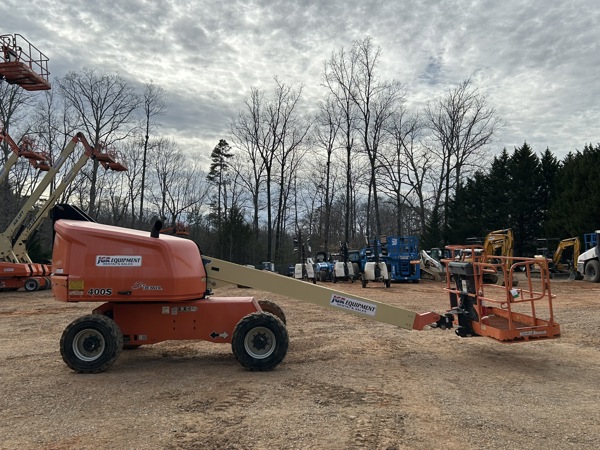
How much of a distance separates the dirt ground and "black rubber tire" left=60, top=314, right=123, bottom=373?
193mm

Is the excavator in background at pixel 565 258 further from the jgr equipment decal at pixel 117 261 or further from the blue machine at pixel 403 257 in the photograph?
the jgr equipment decal at pixel 117 261

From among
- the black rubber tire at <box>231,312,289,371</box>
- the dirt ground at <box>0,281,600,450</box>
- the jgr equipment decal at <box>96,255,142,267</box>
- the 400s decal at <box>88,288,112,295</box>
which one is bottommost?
the dirt ground at <box>0,281,600,450</box>

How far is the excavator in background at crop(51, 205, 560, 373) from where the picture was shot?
20.3ft

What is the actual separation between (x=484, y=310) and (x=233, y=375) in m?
4.34

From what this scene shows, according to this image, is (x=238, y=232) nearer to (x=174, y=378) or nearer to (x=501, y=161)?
(x=501, y=161)

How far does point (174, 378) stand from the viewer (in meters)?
6.14

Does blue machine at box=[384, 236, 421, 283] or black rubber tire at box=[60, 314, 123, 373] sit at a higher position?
blue machine at box=[384, 236, 421, 283]

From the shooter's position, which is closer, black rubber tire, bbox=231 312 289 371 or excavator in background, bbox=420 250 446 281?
black rubber tire, bbox=231 312 289 371

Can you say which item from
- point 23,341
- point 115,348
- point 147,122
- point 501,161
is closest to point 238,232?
point 147,122

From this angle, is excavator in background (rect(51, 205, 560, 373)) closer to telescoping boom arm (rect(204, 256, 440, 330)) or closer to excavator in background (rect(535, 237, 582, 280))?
telescoping boom arm (rect(204, 256, 440, 330))

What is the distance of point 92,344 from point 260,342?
2.31m

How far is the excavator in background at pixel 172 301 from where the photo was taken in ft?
20.3

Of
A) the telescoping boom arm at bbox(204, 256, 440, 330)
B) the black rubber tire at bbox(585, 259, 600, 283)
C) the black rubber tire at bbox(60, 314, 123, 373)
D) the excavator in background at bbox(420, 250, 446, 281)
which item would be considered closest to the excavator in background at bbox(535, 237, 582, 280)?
the black rubber tire at bbox(585, 259, 600, 283)

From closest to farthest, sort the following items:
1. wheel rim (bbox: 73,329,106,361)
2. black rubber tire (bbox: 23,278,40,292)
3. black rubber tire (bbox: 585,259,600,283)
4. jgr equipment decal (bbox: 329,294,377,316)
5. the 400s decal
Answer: the 400s decal, wheel rim (bbox: 73,329,106,361), jgr equipment decal (bbox: 329,294,377,316), black rubber tire (bbox: 23,278,40,292), black rubber tire (bbox: 585,259,600,283)
